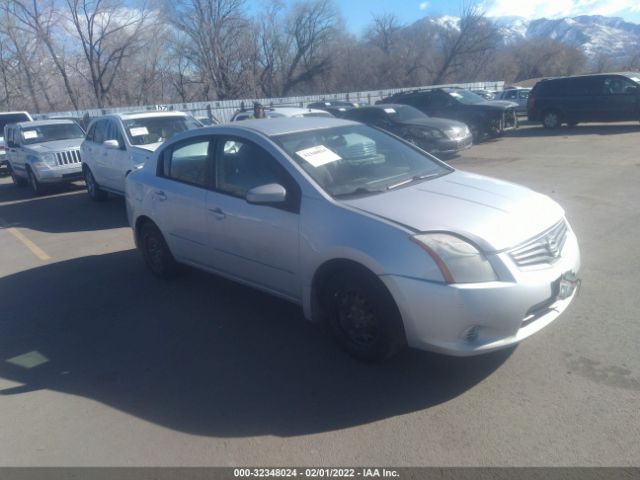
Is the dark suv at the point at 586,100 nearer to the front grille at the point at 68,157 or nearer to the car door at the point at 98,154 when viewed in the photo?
the car door at the point at 98,154

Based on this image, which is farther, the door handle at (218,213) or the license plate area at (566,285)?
the door handle at (218,213)

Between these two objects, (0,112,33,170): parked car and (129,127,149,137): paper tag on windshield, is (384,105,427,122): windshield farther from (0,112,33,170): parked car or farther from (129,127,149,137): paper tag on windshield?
(0,112,33,170): parked car

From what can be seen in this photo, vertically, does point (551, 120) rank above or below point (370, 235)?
below

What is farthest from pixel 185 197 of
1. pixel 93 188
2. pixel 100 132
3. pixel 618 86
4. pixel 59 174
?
pixel 618 86

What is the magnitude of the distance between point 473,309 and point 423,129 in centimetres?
1170

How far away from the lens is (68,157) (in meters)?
12.6

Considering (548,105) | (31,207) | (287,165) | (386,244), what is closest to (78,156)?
(31,207)

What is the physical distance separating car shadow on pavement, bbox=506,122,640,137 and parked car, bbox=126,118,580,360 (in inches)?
591

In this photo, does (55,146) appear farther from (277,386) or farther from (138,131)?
(277,386)

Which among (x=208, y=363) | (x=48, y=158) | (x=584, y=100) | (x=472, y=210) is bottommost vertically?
(x=584, y=100)

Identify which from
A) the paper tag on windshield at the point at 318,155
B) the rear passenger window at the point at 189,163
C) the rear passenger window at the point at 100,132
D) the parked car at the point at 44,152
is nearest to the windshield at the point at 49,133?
the parked car at the point at 44,152

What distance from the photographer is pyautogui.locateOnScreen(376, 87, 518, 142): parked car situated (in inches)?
709

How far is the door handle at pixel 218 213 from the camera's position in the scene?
4783mm

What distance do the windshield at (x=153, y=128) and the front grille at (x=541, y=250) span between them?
7.80 m
